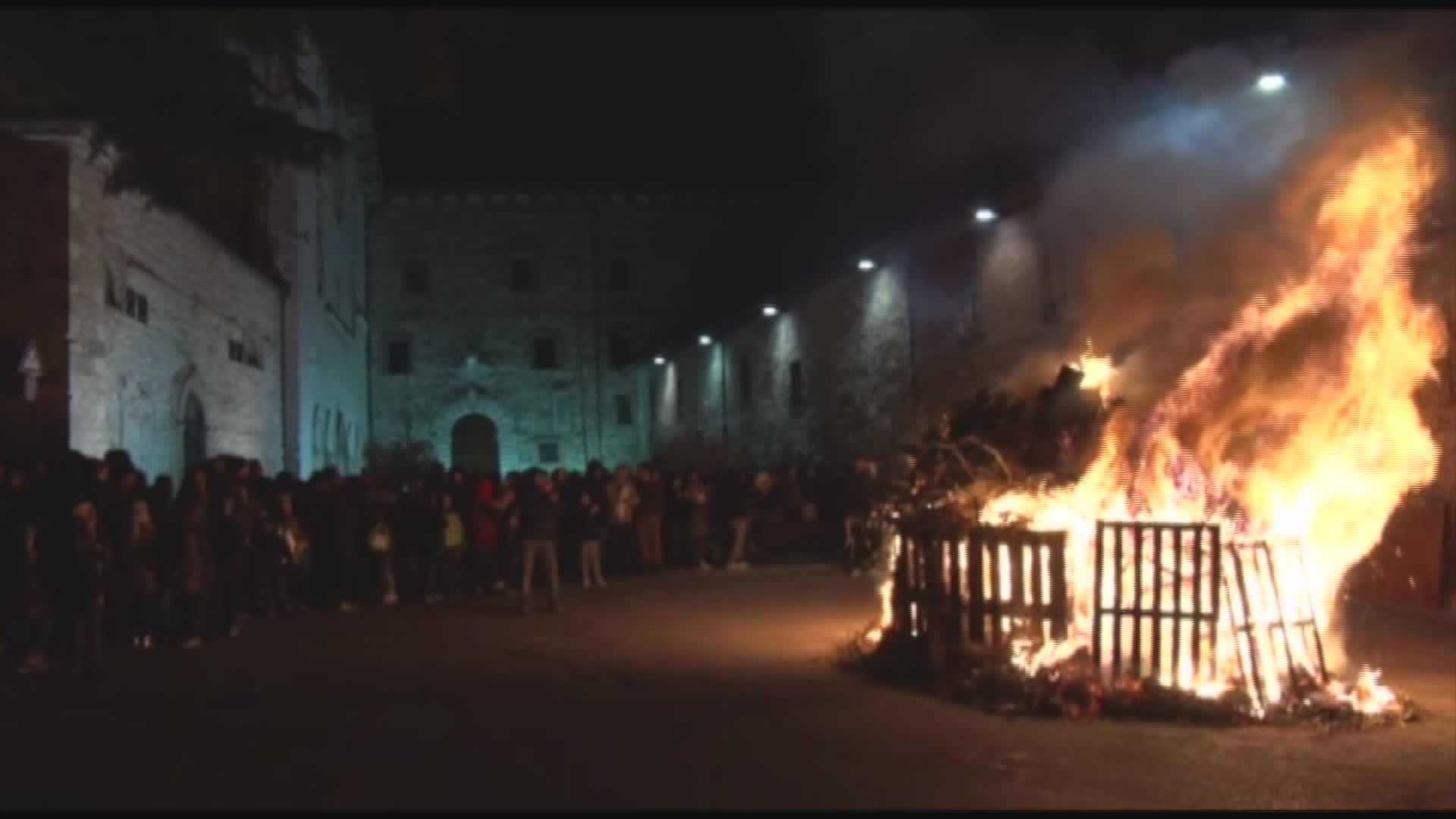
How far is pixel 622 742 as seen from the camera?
31.7ft

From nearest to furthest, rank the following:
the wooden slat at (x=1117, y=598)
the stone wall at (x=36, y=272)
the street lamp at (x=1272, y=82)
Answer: the wooden slat at (x=1117, y=598) < the street lamp at (x=1272, y=82) < the stone wall at (x=36, y=272)

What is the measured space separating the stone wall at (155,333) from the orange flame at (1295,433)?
29.1ft

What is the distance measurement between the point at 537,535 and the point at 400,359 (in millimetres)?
39506

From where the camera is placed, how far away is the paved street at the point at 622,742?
8188 mm

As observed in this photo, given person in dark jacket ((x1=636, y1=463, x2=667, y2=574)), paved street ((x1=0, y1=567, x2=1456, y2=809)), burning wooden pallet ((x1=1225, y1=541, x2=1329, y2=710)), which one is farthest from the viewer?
person in dark jacket ((x1=636, y1=463, x2=667, y2=574))

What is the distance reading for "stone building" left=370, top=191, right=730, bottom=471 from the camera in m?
56.2

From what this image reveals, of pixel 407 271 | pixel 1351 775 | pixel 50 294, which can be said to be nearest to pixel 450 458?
pixel 407 271

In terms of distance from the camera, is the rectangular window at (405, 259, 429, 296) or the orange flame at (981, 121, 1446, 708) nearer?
the orange flame at (981, 121, 1446, 708)

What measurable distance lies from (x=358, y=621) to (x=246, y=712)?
690cm

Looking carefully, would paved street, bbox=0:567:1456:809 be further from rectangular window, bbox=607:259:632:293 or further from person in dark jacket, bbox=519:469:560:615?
rectangular window, bbox=607:259:632:293

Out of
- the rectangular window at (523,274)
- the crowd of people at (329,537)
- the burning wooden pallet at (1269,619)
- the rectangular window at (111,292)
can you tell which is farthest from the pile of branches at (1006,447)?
the rectangular window at (523,274)

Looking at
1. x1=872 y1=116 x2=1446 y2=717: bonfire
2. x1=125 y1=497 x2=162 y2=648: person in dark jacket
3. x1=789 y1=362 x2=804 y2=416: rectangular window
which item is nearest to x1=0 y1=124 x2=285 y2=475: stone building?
x1=125 y1=497 x2=162 y2=648: person in dark jacket

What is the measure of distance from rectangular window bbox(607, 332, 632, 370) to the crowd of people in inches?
1118

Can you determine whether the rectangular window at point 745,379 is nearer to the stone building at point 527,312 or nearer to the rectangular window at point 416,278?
the stone building at point 527,312
